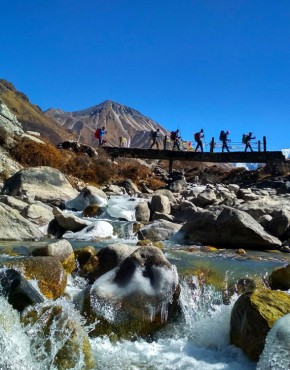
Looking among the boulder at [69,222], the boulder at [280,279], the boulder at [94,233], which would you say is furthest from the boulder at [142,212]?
the boulder at [280,279]

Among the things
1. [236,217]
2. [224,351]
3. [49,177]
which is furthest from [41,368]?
[49,177]

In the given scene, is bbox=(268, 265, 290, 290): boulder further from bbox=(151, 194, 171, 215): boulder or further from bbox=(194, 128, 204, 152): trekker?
bbox=(194, 128, 204, 152): trekker

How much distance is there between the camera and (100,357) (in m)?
5.33

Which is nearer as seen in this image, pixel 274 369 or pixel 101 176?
pixel 274 369

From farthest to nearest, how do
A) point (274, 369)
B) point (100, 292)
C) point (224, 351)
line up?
point (100, 292)
point (224, 351)
point (274, 369)

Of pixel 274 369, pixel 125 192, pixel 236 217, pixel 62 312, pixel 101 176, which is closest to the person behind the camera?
pixel 274 369

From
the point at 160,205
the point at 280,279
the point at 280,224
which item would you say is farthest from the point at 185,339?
the point at 160,205

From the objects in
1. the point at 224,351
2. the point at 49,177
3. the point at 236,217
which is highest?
the point at 49,177

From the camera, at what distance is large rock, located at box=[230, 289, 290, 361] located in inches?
200

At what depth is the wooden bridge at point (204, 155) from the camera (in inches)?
1252

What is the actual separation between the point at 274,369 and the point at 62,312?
2.42 meters

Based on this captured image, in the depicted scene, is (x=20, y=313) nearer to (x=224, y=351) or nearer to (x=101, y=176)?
(x=224, y=351)

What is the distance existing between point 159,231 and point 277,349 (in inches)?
307

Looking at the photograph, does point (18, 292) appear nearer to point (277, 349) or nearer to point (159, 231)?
point (277, 349)
